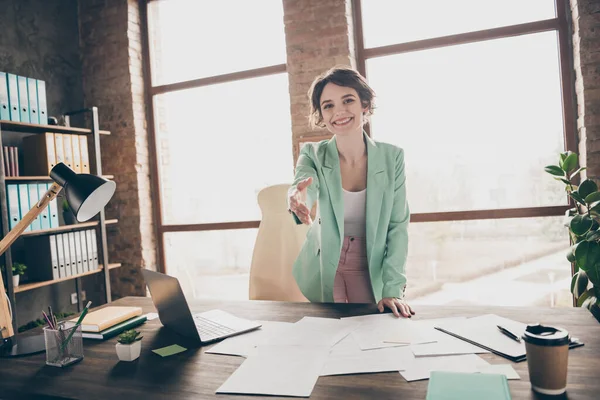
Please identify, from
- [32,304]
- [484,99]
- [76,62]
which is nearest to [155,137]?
[76,62]

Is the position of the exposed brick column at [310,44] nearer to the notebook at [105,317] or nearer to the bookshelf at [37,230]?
the bookshelf at [37,230]

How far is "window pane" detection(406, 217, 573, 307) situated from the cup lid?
2.51m

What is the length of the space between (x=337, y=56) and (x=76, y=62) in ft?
8.42

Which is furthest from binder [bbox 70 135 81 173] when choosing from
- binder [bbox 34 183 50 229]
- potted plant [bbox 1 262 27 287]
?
potted plant [bbox 1 262 27 287]

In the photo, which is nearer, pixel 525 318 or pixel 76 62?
pixel 525 318

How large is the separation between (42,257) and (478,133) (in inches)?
132

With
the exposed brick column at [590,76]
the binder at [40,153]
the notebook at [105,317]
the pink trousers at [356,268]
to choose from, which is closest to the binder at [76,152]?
the binder at [40,153]

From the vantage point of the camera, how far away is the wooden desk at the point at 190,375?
0.95 meters

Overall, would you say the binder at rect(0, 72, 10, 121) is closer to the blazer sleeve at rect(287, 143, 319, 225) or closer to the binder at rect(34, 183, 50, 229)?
the binder at rect(34, 183, 50, 229)

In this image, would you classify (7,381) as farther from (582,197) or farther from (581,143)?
(581,143)

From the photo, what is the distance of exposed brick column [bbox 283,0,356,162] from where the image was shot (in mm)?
3402

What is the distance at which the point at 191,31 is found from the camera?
4.20 metres

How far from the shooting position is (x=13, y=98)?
310 cm

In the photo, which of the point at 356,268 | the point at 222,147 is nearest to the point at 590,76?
the point at 356,268
